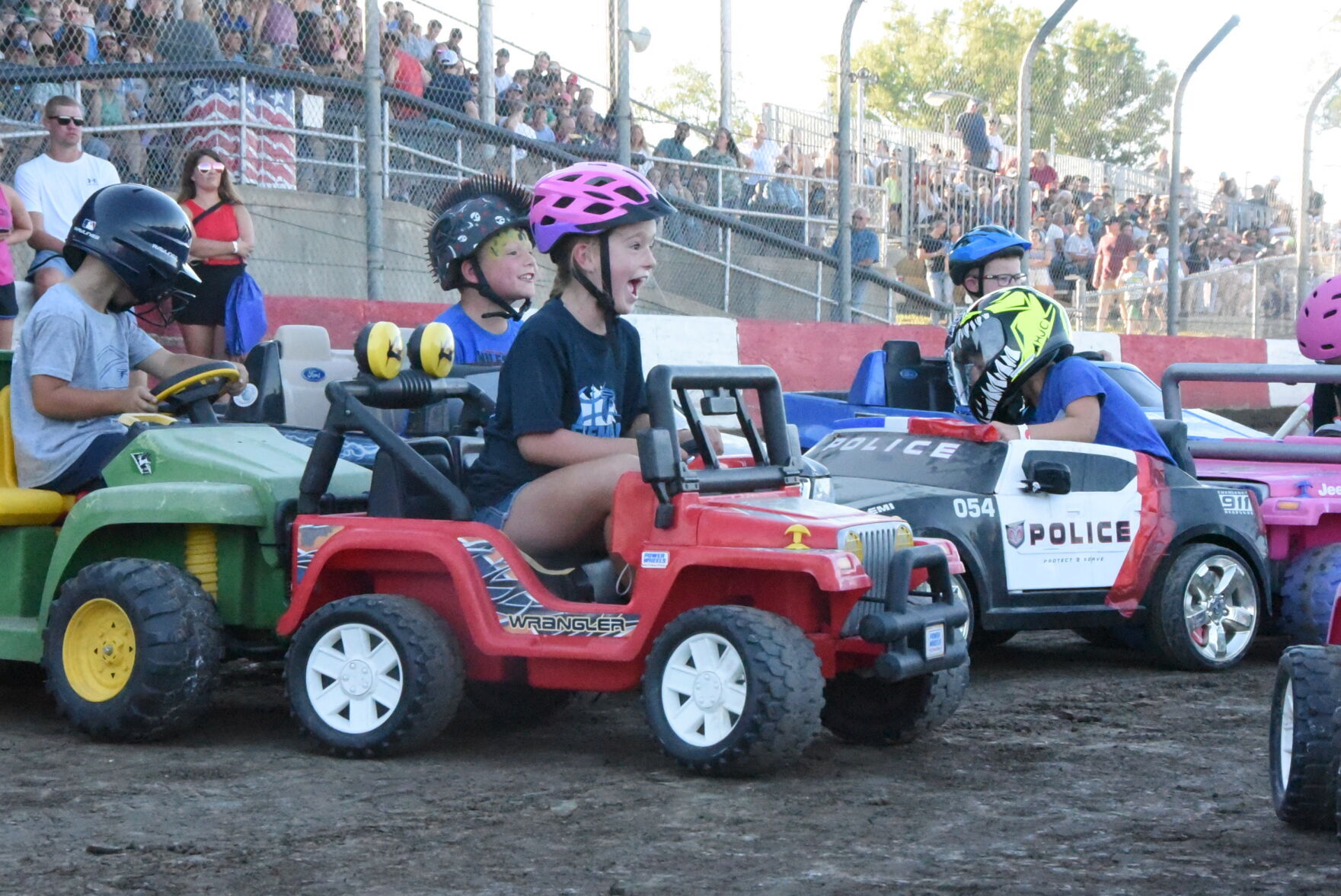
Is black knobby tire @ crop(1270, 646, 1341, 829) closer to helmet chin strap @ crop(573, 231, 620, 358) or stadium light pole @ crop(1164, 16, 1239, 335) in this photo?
helmet chin strap @ crop(573, 231, 620, 358)

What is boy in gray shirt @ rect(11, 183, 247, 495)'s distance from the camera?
18.6 ft

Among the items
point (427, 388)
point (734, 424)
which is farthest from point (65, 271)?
point (427, 388)

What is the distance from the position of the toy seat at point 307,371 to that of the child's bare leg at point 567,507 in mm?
1627

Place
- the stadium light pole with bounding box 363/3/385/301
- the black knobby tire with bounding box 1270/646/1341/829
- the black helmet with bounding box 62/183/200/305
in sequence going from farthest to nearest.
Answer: the stadium light pole with bounding box 363/3/385/301, the black helmet with bounding box 62/183/200/305, the black knobby tire with bounding box 1270/646/1341/829

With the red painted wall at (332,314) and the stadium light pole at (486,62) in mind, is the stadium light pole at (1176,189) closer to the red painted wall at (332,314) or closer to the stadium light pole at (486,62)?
the stadium light pole at (486,62)

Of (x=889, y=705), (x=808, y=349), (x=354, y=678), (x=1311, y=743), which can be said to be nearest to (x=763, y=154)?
(x=808, y=349)

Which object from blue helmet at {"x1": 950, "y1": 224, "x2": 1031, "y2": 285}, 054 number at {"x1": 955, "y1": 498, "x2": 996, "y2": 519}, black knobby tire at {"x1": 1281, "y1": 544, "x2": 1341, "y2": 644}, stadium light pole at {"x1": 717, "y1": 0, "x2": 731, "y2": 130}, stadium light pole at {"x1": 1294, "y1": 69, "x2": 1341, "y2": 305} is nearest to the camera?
054 number at {"x1": 955, "y1": 498, "x2": 996, "y2": 519}

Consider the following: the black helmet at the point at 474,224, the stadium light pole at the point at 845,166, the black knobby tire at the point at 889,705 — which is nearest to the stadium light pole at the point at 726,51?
the stadium light pole at the point at 845,166

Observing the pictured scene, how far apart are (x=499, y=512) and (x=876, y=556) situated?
3.68 ft

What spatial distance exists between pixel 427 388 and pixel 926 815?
6.82 feet

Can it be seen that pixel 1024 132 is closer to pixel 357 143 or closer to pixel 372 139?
pixel 357 143

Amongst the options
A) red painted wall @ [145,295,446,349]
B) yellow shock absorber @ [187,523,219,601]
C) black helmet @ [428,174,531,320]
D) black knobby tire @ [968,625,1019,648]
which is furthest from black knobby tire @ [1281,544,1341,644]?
red painted wall @ [145,295,446,349]

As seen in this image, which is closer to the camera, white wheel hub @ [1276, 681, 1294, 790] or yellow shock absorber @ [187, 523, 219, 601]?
white wheel hub @ [1276, 681, 1294, 790]

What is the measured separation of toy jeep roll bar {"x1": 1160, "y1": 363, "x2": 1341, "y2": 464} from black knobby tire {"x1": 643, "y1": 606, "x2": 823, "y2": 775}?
12.7 ft
